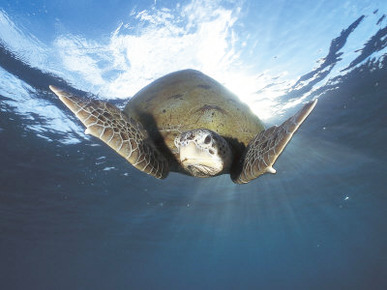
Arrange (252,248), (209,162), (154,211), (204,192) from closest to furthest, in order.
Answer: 1. (209,162)
2. (204,192)
3. (154,211)
4. (252,248)

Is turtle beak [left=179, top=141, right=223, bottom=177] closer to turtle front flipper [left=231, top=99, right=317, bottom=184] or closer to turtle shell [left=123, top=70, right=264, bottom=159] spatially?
turtle front flipper [left=231, top=99, right=317, bottom=184]

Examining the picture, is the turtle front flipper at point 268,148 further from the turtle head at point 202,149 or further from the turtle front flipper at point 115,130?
the turtle front flipper at point 115,130

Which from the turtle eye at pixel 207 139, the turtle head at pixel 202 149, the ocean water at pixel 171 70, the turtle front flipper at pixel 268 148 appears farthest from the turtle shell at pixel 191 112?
the ocean water at pixel 171 70

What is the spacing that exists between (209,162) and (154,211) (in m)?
24.5

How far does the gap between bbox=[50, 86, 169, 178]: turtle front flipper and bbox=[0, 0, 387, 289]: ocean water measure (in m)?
4.29

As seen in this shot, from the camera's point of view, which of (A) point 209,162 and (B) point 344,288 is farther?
(B) point 344,288

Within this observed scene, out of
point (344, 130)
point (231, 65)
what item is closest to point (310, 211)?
point (344, 130)

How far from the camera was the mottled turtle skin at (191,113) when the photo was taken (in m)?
4.57

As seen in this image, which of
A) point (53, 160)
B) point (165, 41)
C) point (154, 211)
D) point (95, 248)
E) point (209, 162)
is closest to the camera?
point (209, 162)

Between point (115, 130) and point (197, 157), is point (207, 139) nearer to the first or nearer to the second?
point (197, 157)

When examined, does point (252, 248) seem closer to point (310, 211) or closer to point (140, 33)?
point (310, 211)

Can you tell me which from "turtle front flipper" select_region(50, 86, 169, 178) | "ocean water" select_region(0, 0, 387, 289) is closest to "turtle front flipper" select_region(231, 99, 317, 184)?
"turtle front flipper" select_region(50, 86, 169, 178)

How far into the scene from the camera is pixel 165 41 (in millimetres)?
7820

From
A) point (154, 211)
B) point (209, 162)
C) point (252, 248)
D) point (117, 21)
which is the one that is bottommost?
point (252, 248)
